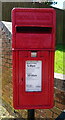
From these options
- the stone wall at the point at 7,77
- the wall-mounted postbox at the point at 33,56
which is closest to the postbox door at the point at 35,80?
the wall-mounted postbox at the point at 33,56

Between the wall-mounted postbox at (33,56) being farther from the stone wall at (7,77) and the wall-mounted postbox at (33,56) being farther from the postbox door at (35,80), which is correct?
the stone wall at (7,77)

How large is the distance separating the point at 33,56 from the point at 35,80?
1.03 feet

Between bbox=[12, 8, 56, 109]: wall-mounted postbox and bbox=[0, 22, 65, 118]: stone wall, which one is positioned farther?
bbox=[0, 22, 65, 118]: stone wall

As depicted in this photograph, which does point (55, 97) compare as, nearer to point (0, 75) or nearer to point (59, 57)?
point (0, 75)

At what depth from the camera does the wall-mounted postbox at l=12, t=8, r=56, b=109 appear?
298cm

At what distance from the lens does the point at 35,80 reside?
312 cm

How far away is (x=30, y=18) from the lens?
2986mm

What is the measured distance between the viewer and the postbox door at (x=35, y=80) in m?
3.05

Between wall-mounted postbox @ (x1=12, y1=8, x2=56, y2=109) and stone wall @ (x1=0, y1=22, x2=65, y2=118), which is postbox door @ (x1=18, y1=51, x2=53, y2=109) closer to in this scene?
wall-mounted postbox @ (x1=12, y1=8, x2=56, y2=109)

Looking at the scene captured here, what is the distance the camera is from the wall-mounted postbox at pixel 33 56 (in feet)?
9.79

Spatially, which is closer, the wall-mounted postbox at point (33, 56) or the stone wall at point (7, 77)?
the wall-mounted postbox at point (33, 56)

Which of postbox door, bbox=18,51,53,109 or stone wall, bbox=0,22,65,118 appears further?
stone wall, bbox=0,22,65,118

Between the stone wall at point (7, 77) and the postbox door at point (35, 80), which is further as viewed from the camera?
the stone wall at point (7, 77)

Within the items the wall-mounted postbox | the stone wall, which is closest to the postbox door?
the wall-mounted postbox
